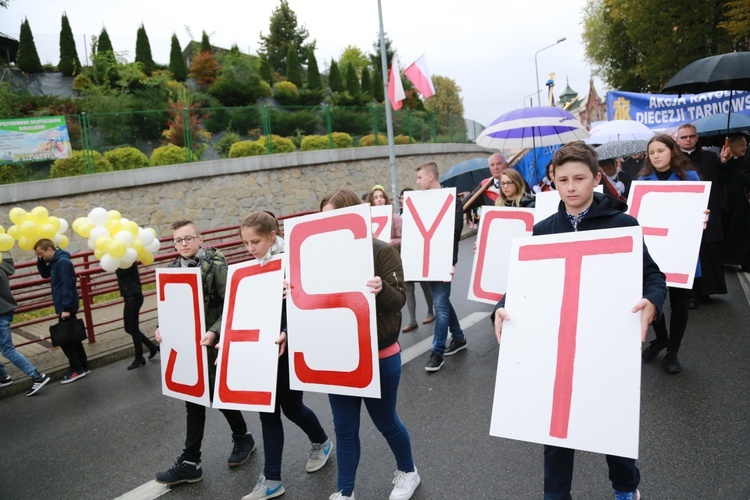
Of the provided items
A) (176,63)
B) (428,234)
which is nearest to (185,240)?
(428,234)

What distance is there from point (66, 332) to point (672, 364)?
6.16m

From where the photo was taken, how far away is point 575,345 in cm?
212

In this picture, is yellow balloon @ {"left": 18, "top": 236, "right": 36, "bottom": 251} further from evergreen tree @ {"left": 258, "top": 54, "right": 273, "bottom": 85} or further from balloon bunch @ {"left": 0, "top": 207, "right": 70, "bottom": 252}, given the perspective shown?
evergreen tree @ {"left": 258, "top": 54, "right": 273, "bottom": 85}

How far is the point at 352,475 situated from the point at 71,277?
185 inches

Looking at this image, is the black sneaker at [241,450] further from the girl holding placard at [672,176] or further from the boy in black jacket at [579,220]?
the girl holding placard at [672,176]

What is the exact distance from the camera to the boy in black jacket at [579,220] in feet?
7.61

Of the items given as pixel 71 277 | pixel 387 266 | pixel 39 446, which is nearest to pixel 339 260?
pixel 387 266

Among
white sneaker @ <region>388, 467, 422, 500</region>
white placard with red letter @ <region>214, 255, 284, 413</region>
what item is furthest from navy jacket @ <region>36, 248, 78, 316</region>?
white sneaker @ <region>388, 467, 422, 500</region>

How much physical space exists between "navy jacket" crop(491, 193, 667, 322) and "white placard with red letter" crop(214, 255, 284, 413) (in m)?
1.31

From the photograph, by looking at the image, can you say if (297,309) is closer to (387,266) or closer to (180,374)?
(387,266)

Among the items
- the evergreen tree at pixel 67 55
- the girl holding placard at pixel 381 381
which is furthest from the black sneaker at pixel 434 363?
the evergreen tree at pixel 67 55

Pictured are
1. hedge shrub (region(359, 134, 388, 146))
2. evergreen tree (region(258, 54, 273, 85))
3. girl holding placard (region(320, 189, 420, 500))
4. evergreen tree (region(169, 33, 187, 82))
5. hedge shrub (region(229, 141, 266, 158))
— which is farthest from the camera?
evergreen tree (region(258, 54, 273, 85))

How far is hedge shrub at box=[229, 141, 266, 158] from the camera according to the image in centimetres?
1505

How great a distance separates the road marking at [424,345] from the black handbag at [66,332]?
12.1 ft
